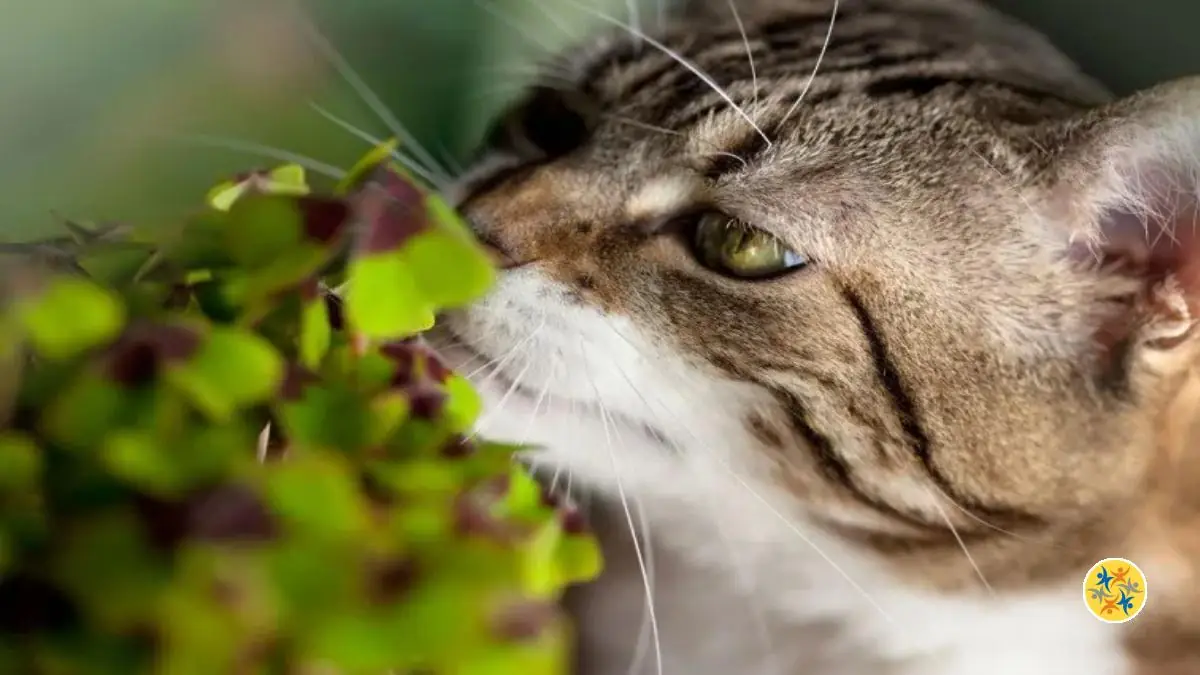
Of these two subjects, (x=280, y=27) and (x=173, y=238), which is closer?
(x=173, y=238)

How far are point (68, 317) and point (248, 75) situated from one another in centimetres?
58

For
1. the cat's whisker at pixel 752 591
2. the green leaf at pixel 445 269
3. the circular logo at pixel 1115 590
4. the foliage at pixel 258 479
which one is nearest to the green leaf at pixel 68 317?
the foliage at pixel 258 479

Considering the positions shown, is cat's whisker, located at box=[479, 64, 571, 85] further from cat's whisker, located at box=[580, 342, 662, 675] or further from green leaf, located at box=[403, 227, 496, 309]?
green leaf, located at box=[403, 227, 496, 309]

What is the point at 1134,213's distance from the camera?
0.70 m

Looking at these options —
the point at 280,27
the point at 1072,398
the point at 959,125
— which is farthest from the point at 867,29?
the point at 280,27

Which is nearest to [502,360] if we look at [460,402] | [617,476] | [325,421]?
[617,476]

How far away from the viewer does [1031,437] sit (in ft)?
2.28

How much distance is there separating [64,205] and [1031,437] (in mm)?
694

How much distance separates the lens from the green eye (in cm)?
71

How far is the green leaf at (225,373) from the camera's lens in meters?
0.32

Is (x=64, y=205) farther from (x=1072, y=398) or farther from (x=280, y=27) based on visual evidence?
(x=1072, y=398)

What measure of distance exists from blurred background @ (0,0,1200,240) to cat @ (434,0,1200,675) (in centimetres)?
24

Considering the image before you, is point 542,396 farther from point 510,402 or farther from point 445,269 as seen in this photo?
point 445,269

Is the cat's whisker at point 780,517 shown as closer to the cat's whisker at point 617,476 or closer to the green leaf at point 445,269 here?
the cat's whisker at point 617,476
